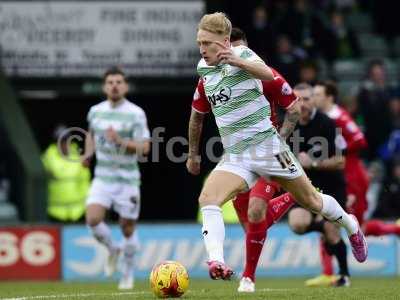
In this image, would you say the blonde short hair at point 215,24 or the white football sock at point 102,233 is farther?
the white football sock at point 102,233

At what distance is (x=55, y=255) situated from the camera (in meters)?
16.3

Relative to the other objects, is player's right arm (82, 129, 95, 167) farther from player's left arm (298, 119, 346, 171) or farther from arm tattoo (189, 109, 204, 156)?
arm tattoo (189, 109, 204, 156)

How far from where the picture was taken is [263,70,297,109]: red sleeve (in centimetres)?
1041

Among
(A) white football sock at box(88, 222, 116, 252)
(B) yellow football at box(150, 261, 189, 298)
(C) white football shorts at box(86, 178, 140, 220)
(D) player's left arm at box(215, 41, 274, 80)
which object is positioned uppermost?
(D) player's left arm at box(215, 41, 274, 80)

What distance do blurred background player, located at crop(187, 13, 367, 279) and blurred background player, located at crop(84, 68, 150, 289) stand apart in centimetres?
381

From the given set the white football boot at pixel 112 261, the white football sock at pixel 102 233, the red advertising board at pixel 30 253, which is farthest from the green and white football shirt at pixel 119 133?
the red advertising board at pixel 30 253

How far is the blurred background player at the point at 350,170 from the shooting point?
1352cm

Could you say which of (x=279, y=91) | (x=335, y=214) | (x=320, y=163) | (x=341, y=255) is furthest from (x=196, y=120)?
(x=341, y=255)

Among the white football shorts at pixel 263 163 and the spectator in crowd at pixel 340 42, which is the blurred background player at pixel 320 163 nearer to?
the white football shorts at pixel 263 163

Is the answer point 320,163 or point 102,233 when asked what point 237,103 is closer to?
point 320,163

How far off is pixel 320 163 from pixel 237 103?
3049 mm

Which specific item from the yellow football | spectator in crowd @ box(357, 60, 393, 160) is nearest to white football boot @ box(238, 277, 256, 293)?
the yellow football

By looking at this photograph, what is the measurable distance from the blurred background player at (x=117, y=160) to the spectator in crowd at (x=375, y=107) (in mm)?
5915

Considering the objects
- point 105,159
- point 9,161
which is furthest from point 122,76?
point 9,161
